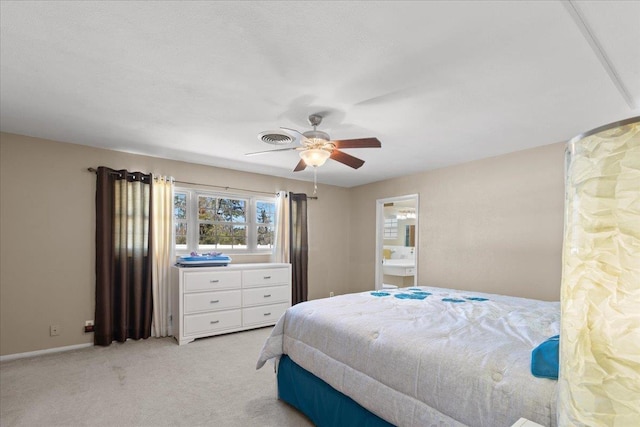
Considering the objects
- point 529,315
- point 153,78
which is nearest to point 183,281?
point 153,78

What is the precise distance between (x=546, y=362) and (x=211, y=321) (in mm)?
3725

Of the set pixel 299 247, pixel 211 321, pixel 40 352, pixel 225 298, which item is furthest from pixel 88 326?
pixel 299 247

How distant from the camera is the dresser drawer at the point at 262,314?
442cm

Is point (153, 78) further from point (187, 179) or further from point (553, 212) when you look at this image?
point (553, 212)

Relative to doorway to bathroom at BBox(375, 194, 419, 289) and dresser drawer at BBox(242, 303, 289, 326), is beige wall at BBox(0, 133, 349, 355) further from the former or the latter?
doorway to bathroom at BBox(375, 194, 419, 289)

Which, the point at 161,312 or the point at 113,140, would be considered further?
the point at 161,312

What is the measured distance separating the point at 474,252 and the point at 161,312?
4183 millimetres

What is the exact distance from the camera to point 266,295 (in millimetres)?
4629

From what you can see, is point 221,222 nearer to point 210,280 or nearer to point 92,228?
point 210,280

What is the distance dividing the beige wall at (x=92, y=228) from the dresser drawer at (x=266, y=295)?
1.75 m

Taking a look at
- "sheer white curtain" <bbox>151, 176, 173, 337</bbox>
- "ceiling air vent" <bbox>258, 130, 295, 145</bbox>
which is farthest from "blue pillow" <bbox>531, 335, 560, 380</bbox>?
"sheer white curtain" <bbox>151, 176, 173, 337</bbox>

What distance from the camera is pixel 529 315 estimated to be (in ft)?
7.82

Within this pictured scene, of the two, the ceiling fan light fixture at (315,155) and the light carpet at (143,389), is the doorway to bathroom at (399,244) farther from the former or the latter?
the ceiling fan light fixture at (315,155)

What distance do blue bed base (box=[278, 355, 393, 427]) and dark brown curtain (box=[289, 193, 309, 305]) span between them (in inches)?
111
